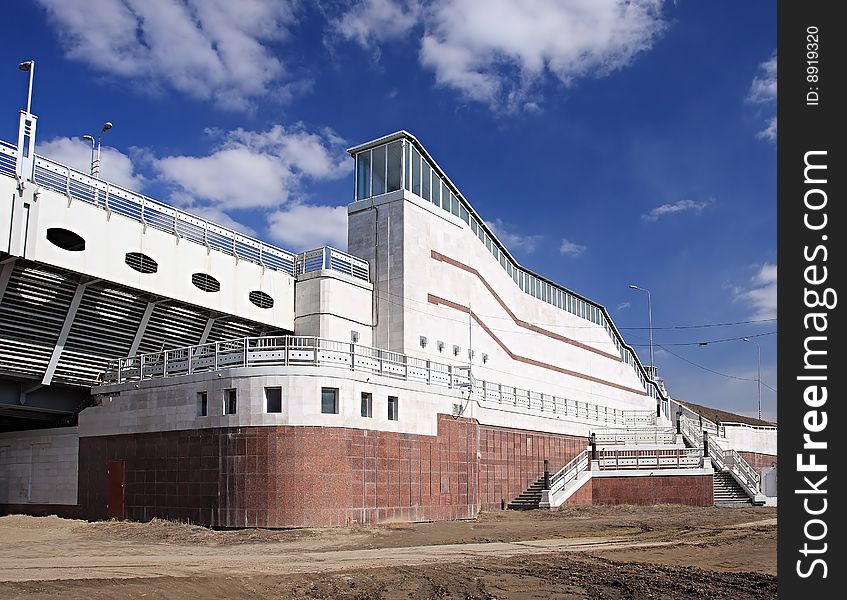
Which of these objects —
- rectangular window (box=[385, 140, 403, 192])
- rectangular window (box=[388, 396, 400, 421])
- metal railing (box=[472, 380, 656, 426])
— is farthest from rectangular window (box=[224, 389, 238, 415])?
rectangular window (box=[385, 140, 403, 192])

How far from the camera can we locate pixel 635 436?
5109 centimetres

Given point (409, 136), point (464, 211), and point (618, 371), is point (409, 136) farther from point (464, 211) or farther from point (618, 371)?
point (618, 371)

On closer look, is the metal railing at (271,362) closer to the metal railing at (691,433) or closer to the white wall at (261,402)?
the white wall at (261,402)

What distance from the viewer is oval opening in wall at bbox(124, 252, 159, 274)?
3304 centimetres

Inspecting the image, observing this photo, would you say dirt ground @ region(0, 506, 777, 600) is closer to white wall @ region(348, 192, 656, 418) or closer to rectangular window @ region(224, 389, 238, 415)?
rectangular window @ region(224, 389, 238, 415)

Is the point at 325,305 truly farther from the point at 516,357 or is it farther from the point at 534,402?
the point at 516,357

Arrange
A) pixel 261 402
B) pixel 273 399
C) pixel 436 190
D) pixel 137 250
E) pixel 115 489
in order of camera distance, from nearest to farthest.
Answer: pixel 261 402, pixel 273 399, pixel 115 489, pixel 137 250, pixel 436 190

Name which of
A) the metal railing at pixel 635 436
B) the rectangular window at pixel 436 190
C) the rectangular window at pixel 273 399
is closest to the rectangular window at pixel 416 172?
the rectangular window at pixel 436 190

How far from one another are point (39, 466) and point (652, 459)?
2923cm

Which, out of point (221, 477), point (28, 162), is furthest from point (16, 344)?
point (221, 477)

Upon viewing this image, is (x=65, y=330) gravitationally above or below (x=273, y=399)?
above

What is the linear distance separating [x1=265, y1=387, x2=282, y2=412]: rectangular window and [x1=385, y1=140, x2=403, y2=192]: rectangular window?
2103cm

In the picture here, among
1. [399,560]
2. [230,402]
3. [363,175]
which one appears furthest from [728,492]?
[399,560]

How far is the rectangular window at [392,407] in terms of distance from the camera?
31.7 metres
